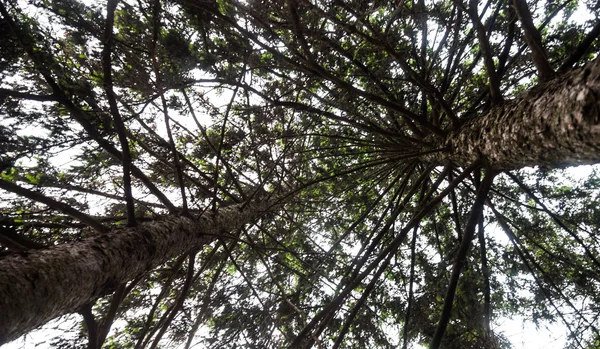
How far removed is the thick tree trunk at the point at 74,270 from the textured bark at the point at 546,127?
2.44m

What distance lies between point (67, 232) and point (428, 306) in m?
3.67

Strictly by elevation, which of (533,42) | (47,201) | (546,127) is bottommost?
(47,201)

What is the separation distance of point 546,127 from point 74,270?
251 cm

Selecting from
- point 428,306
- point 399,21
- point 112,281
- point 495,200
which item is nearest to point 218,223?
point 112,281

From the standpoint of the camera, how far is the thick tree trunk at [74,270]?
1366 millimetres

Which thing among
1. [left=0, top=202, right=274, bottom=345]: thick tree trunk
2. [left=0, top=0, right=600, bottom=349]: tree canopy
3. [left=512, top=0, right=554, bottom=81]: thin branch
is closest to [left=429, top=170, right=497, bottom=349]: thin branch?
[left=0, top=0, right=600, bottom=349]: tree canopy

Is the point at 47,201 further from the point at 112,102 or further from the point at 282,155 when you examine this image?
the point at 282,155

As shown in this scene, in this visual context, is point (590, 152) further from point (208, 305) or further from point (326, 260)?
point (208, 305)

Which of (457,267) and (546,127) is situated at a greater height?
Result: (546,127)

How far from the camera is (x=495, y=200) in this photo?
487cm

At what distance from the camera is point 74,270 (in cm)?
169

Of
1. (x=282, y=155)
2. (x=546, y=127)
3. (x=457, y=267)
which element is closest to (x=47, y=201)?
(x=282, y=155)

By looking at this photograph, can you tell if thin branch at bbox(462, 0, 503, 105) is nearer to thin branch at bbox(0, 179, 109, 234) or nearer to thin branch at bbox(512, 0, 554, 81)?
thin branch at bbox(512, 0, 554, 81)

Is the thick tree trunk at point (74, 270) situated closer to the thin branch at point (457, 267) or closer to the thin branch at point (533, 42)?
the thin branch at point (457, 267)
